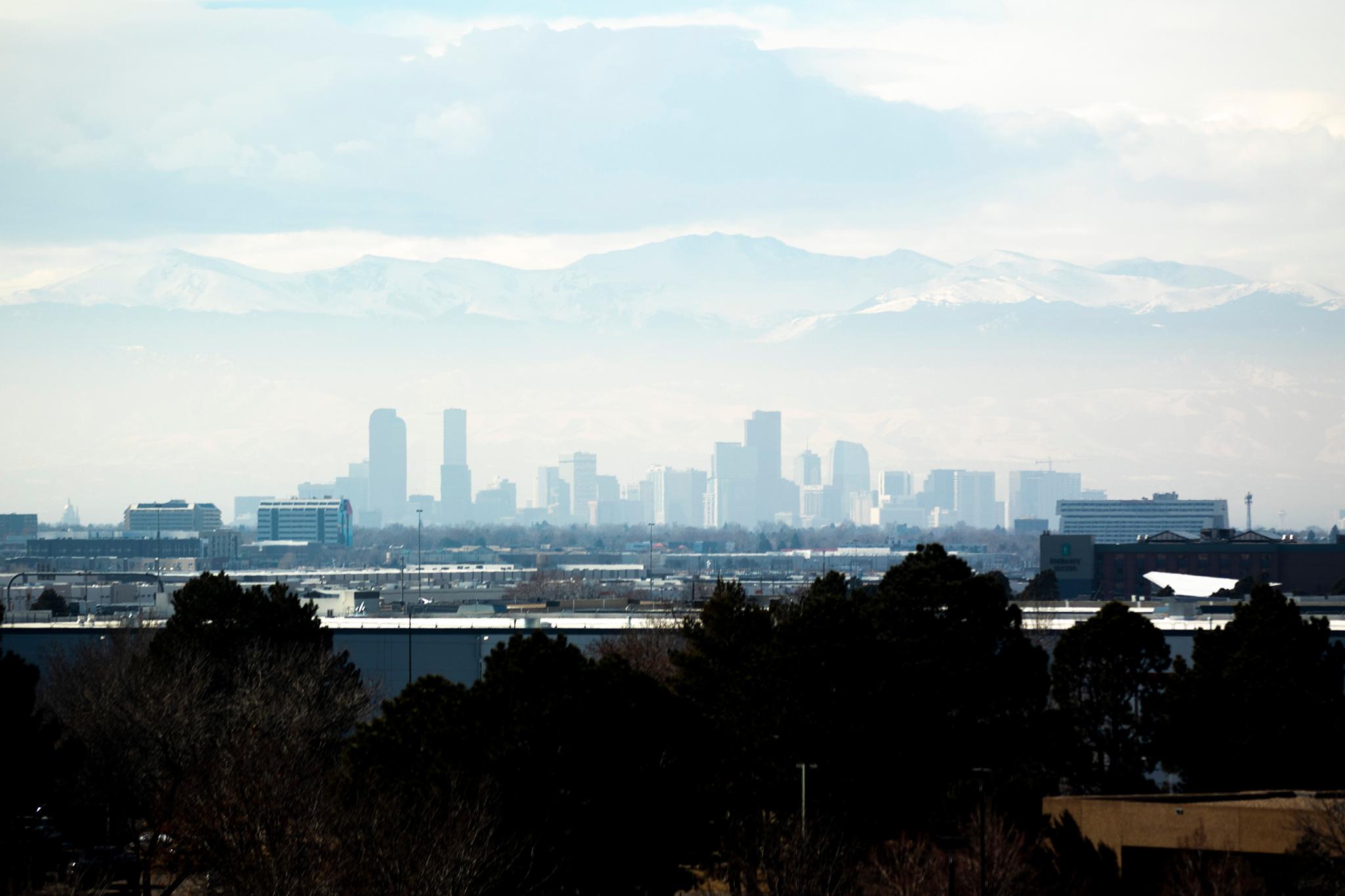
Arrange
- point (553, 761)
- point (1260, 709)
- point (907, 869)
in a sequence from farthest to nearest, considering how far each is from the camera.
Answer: point (1260, 709) < point (907, 869) < point (553, 761)

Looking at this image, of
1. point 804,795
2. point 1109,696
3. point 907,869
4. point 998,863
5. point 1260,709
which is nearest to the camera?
point 907,869

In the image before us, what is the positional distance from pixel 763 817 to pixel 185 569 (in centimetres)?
16523

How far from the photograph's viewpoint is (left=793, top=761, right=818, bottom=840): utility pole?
2821 cm

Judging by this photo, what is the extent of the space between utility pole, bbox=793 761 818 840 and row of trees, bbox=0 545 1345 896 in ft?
0.44

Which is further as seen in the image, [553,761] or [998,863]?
[998,863]

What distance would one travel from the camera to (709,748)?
29266 millimetres

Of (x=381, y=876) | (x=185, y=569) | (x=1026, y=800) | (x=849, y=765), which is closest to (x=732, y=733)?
(x=849, y=765)

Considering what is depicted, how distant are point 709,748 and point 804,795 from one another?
65.5 inches

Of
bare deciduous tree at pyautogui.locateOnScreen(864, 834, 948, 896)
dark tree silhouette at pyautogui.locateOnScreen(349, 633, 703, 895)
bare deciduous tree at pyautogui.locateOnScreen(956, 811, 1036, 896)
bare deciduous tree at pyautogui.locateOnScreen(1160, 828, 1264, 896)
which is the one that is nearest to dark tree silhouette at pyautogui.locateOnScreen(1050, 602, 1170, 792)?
bare deciduous tree at pyautogui.locateOnScreen(956, 811, 1036, 896)

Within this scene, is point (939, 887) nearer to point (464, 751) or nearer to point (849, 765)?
point (849, 765)

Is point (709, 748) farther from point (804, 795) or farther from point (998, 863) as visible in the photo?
point (998, 863)

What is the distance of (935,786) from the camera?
3356 cm

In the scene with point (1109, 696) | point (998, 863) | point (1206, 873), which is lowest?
point (1206, 873)

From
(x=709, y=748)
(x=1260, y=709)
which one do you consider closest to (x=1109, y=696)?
(x=1260, y=709)
